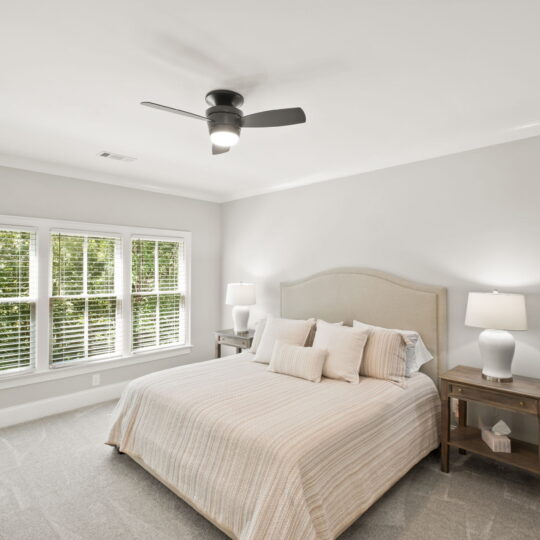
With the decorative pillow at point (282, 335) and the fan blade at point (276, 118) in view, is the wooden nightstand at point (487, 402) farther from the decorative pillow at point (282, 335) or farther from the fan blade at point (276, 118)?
the fan blade at point (276, 118)

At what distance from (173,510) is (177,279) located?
3.06 metres

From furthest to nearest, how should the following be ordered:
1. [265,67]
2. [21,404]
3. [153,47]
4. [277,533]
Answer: [21,404]
[265,67]
[153,47]
[277,533]

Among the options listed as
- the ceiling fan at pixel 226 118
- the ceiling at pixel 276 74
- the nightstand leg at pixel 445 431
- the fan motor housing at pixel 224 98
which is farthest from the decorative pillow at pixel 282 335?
the fan motor housing at pixel 224 98

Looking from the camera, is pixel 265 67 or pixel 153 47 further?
pixel 265 67

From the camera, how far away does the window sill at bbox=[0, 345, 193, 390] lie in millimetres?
3622

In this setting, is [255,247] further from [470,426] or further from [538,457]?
[538,457]

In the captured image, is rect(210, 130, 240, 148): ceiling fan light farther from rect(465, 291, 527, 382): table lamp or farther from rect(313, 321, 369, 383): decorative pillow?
rect(465, 291, 527, 382): table lamp

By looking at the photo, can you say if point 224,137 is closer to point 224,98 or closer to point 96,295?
point 224,98

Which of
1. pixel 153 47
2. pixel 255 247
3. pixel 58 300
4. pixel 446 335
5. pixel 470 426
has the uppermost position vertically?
pixel 153 47

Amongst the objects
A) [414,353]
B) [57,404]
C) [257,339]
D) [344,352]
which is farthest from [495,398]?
[57,404]

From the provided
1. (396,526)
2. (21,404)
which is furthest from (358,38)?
(21,404)

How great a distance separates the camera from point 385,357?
2994mm

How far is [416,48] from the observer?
1875 millimetres

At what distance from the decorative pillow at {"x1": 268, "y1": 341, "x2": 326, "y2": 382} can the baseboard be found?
221 cm
